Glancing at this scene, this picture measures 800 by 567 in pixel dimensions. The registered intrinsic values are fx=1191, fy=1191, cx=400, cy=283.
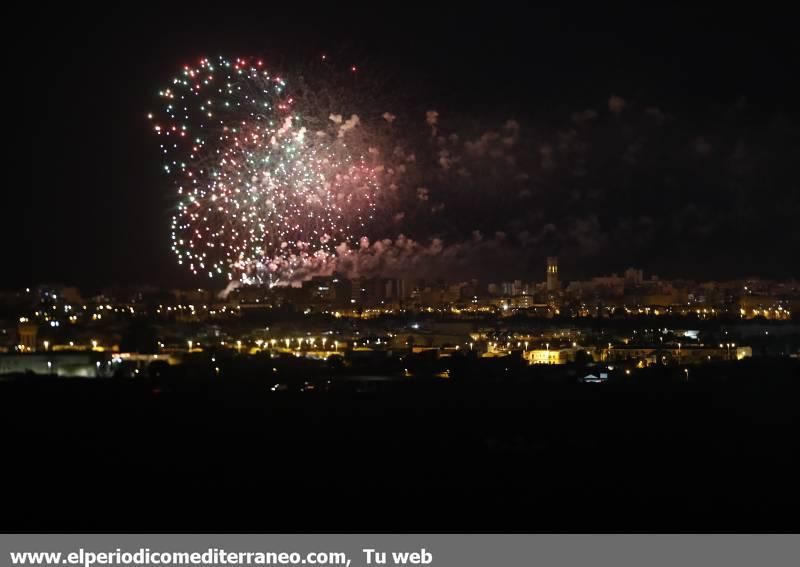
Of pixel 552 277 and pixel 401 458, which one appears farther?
pixel 552 277

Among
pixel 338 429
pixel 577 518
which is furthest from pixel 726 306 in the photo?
pixel 577 518

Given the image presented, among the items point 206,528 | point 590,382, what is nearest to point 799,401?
point 590,382

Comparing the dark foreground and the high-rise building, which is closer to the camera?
the dark foreground

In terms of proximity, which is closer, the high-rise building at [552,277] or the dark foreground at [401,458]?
the dark foreground at [401,458]

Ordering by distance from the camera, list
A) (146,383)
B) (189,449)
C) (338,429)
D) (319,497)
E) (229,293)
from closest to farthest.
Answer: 1. (319,497)
2. (189,449)
3. (338,429)
4. (146,383)
5. (229,293)

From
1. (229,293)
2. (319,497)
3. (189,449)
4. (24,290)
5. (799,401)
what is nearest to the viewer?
(319,497)

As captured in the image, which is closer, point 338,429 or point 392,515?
point 392,515

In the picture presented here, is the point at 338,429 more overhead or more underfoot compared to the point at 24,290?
more underfoot

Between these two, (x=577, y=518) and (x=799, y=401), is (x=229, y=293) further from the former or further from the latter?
(x=577, y=518)
